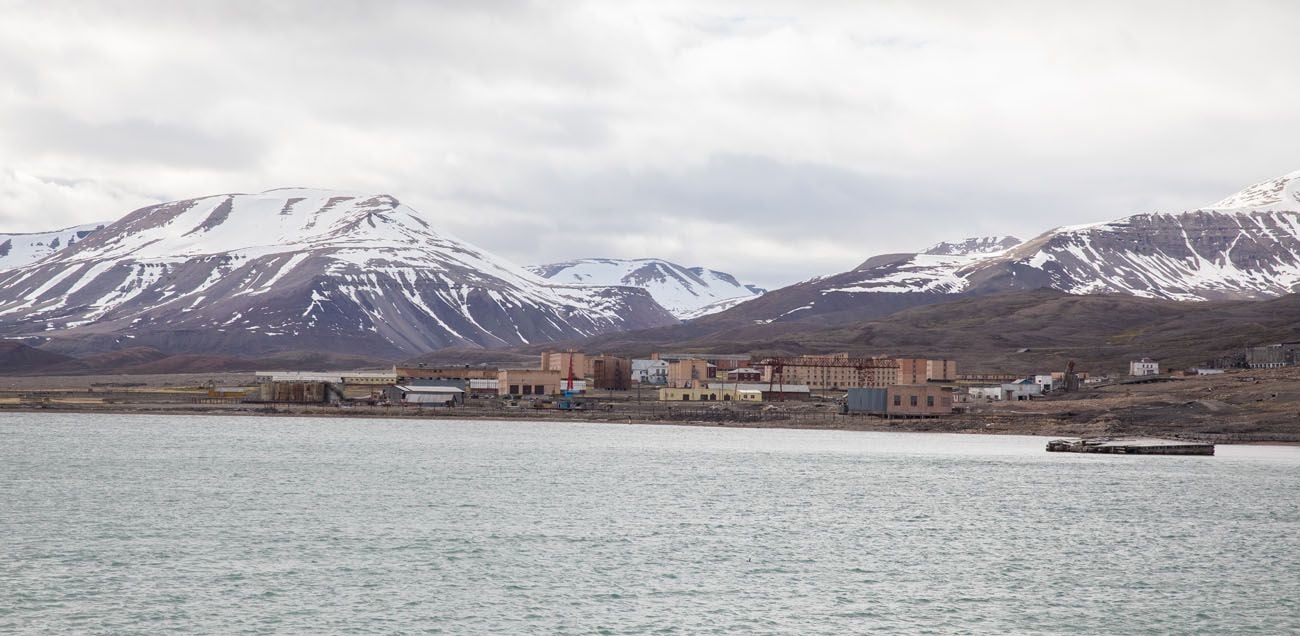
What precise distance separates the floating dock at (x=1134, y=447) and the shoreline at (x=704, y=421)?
11.7 m

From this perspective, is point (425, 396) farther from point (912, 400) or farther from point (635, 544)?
point (635, 544)

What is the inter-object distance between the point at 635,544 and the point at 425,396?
13414 cm

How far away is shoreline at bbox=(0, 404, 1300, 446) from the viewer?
151250 mm

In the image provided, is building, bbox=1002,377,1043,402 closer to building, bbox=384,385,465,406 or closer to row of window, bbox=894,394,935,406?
row of window, bbox=894,394,935,406

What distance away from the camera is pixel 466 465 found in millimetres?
106375

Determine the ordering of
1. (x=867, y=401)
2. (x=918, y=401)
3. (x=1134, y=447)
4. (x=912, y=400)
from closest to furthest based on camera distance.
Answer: (x=1134, y=447)
(x=918, y=401)
(x=912, y=400)
(x=867, y=401)

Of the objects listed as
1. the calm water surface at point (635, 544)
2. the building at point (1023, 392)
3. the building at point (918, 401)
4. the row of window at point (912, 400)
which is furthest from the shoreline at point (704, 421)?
the calm water surface at point (635, 544)

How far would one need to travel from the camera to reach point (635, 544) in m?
62.1

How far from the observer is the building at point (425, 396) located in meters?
192

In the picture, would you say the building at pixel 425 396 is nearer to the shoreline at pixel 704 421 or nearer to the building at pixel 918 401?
the shoreline at pixel 704 421

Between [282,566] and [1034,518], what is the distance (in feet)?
132

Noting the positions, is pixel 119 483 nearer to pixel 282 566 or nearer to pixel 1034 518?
pixel 282 566

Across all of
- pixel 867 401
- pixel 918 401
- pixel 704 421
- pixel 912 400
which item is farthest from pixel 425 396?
pixel 918 401

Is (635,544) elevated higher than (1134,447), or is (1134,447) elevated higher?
(1134,447)
